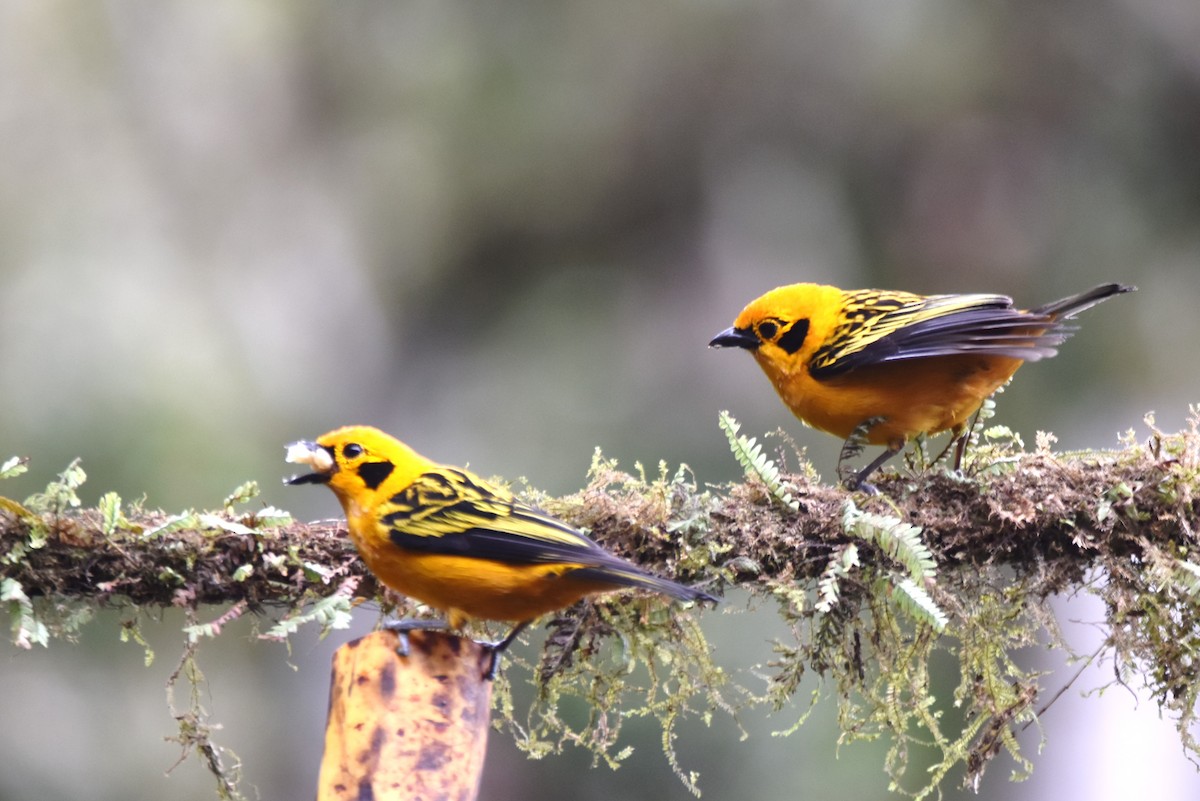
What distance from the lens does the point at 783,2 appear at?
11680 mm

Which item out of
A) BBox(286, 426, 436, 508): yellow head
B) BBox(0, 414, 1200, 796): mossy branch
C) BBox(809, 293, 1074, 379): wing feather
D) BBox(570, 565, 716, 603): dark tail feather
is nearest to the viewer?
BBox(570, 565, 716, 603): dark tail feather

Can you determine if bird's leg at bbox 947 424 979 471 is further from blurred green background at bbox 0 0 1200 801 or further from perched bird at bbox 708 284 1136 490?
blurred green background at bbox 0 0 1200 801

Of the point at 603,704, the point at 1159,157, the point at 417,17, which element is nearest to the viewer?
the point at 603,704

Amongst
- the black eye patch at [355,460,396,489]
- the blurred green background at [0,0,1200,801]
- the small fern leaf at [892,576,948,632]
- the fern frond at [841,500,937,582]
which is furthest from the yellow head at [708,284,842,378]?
the blurred green background at [0,0,1200,801]

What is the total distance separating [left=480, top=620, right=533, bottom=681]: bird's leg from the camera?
3.75 meters

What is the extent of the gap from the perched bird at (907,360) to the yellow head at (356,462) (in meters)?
1.53

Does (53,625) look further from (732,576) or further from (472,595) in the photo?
(732,576)

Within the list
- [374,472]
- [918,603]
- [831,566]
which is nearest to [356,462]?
[374,472]

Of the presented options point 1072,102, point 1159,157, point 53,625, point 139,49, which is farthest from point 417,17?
point 53,625

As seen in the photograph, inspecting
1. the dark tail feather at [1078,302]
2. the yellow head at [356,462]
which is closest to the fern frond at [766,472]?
the yellow head at [356,462]

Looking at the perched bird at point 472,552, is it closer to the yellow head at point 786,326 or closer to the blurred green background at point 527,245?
the yellow head at point 786,326

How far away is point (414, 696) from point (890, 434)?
7.42ft

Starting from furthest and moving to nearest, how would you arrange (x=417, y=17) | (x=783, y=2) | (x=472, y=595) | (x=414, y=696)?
(x=417, y=17)
(x=783, y=2)
(x=472, y=595)
(x=414, y=696)

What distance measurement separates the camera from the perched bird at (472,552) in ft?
12.8
